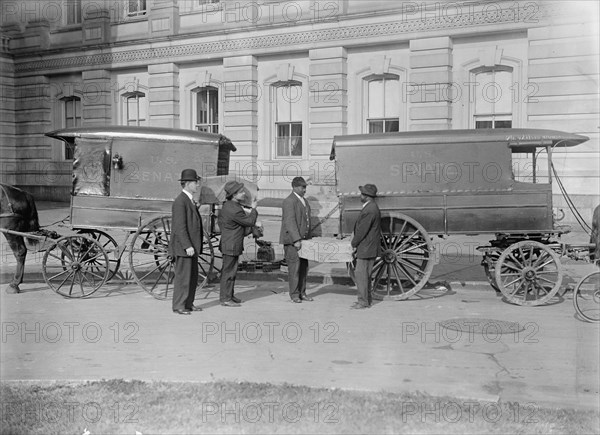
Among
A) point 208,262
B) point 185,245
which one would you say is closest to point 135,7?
point 208,262

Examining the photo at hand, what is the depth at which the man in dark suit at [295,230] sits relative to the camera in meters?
10.9

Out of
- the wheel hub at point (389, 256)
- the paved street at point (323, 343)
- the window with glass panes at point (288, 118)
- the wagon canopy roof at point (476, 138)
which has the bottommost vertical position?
the paved street at point (323, 343)

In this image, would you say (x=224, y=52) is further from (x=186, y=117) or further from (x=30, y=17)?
(x=30, y=17)

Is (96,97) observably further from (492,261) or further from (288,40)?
(492,261)

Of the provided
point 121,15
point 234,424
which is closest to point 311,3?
point 121,15

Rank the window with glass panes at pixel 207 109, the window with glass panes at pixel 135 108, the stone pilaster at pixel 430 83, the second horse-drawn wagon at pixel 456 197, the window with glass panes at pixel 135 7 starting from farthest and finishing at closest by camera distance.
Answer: the window with glass panes at pixel 135 108 < the window with glass panes at pixel 135 7 < the window with glass panes at pixel 207 109 < the stone pilaster at pixel 430 83 < the second horse-drawn wagon at pixel 456 197

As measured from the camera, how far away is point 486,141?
10.6 m

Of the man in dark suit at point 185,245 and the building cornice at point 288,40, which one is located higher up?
the building cornice at point 288,40

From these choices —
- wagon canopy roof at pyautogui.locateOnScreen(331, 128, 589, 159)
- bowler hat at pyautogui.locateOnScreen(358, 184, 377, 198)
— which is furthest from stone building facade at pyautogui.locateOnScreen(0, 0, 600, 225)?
bowler hat at pyautogui.locateOnScreen(358, 184, 377, 198)

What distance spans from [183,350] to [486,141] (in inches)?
220

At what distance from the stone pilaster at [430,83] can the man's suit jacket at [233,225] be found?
12.1 meters

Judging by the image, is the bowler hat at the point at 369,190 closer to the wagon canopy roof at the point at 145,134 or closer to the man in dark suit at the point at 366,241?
the man in dark suit at the point at 366,241

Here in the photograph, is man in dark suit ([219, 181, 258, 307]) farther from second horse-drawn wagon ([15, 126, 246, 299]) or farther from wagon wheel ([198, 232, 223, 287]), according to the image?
second horse-drawn wagon ([15, 126, 246, 299])

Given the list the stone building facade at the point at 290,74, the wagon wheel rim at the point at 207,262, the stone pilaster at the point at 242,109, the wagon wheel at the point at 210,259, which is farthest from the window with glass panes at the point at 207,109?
the wagon wheel rim at the point at 207,262
